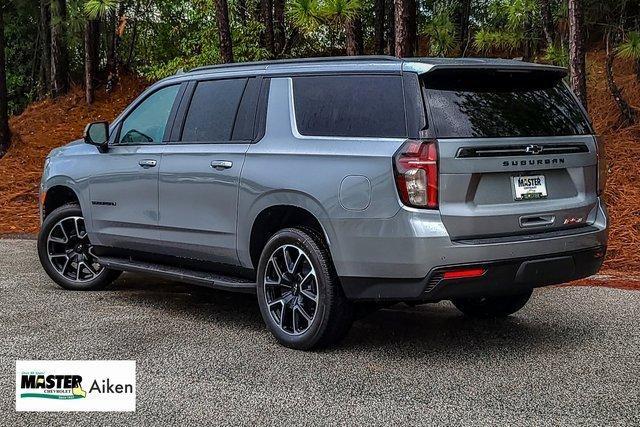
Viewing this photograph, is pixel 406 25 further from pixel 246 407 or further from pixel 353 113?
pixel 246 407

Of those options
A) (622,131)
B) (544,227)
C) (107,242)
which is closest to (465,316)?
(544,227)

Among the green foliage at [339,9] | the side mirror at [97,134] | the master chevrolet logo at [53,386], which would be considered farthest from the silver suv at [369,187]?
the green foliage at [339,9]

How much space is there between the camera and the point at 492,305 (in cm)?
683

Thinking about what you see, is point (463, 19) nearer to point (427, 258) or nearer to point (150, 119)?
point (150, 119)

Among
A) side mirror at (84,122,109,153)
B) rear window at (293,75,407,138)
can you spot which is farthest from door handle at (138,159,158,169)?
rear window at (293,75,407,138)

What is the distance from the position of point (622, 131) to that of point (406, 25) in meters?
3.50

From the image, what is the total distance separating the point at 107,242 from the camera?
763 cm

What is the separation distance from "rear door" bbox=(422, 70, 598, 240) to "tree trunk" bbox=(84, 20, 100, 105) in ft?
52.9

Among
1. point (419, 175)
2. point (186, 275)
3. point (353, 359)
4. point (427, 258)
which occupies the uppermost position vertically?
point (419, 175)

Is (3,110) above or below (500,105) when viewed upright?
below

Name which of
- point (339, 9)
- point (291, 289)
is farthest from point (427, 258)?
point (339, 9)

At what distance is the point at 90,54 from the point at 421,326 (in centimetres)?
1584

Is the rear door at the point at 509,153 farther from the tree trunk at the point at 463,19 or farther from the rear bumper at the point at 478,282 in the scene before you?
the tree trunk at the point at 463,19

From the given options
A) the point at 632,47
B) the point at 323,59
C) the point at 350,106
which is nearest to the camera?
the point at 350,106
